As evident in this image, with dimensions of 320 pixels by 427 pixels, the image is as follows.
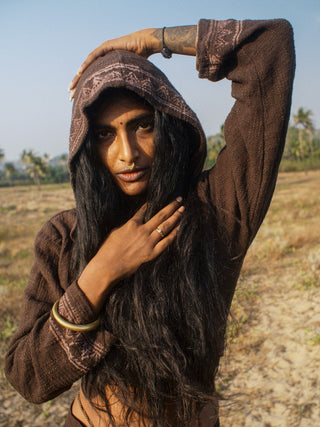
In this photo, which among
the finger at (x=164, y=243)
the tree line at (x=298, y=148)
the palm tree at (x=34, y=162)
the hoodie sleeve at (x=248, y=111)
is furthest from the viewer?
the palm tree at (x=34, y=162)

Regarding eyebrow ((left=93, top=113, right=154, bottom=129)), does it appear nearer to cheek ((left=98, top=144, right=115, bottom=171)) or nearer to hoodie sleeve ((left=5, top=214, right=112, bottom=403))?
cheek ((left=98, top=144, right=115, bottom=171))

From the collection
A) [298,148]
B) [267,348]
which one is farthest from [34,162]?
[267,348]

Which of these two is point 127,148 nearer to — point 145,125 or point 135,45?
point 145,125

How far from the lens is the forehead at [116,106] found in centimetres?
141

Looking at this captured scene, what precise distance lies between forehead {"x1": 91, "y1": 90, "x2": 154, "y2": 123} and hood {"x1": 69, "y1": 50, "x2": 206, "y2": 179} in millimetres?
49

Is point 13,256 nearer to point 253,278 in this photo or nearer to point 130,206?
point 253,278

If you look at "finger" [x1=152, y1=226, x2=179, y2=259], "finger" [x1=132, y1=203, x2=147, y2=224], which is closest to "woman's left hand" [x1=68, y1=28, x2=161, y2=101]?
"finger" [x1=132, y1=203, x2=147, y2=224]

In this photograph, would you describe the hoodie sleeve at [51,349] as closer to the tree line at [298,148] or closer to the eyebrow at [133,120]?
the eyebrow at [133,120]

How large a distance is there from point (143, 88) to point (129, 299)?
77 centimetres

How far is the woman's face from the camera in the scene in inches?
54.9

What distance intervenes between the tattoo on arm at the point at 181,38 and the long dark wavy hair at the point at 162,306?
0.28m

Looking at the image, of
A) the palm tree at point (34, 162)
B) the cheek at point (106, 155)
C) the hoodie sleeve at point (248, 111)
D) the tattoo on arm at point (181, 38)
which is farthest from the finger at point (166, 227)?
the palm tree at point (34, 162)

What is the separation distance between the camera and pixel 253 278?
6.09m

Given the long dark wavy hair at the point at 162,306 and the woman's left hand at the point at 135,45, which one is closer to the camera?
the long dark wavy hair at the point at 162,306
